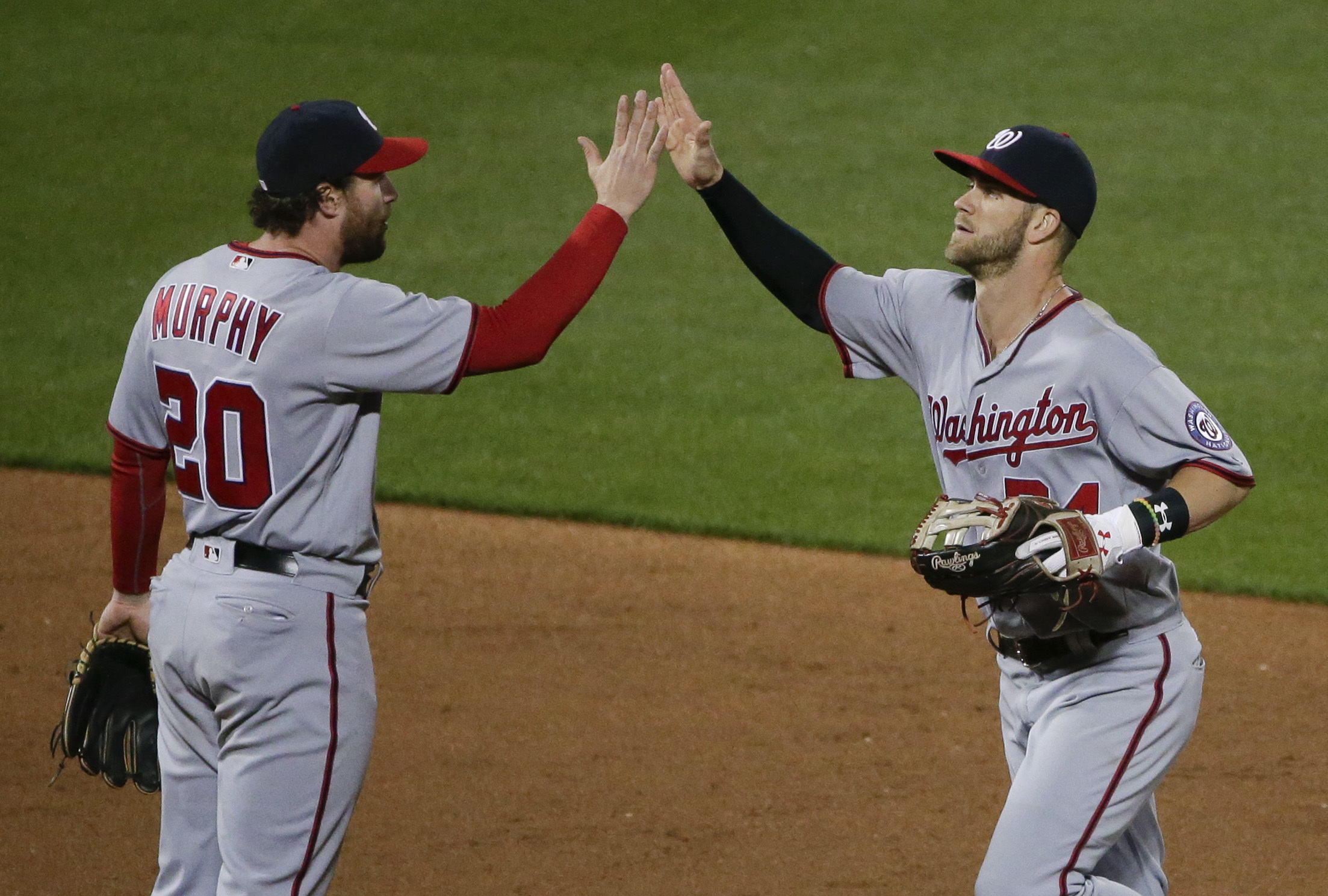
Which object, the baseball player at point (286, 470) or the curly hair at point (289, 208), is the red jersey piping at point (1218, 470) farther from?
the curly hair at point (289, 208)

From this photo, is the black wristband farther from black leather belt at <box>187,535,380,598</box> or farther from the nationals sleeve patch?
black leather belt at <box>187,535,380,598</box>

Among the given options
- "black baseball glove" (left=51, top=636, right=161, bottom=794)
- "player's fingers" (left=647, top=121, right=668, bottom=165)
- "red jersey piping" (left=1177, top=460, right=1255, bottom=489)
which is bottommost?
"black baseball glove" (left=51, top=636, right=161, bottom=794)

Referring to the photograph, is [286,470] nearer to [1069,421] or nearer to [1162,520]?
[1069,421]

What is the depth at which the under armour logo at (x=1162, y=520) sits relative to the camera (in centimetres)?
332

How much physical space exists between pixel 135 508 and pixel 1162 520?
2.12 m

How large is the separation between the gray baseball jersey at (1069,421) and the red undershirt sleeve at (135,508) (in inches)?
66.8

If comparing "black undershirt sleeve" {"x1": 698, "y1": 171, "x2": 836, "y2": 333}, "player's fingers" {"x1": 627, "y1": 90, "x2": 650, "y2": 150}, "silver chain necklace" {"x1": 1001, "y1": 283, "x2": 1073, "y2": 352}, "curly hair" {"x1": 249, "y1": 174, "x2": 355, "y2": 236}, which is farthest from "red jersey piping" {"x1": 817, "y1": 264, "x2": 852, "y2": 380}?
"curly hair" {"x1": 249, "y1": 174, "x2": 355, "y2": 236}

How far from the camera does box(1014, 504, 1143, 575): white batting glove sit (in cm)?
328

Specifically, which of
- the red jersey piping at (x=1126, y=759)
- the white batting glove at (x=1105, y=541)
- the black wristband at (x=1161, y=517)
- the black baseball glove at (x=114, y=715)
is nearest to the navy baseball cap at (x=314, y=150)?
the black baseball glove at (x=114, y=715)

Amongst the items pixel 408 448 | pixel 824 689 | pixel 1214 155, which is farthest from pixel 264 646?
pixel 1214 155

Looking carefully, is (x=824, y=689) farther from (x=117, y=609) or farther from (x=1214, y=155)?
(x=1214, y=155)

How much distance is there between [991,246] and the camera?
12.3ft

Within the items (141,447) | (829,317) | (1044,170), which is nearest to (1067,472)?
(1044,170)

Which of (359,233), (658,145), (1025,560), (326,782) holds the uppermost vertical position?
(658,145)
